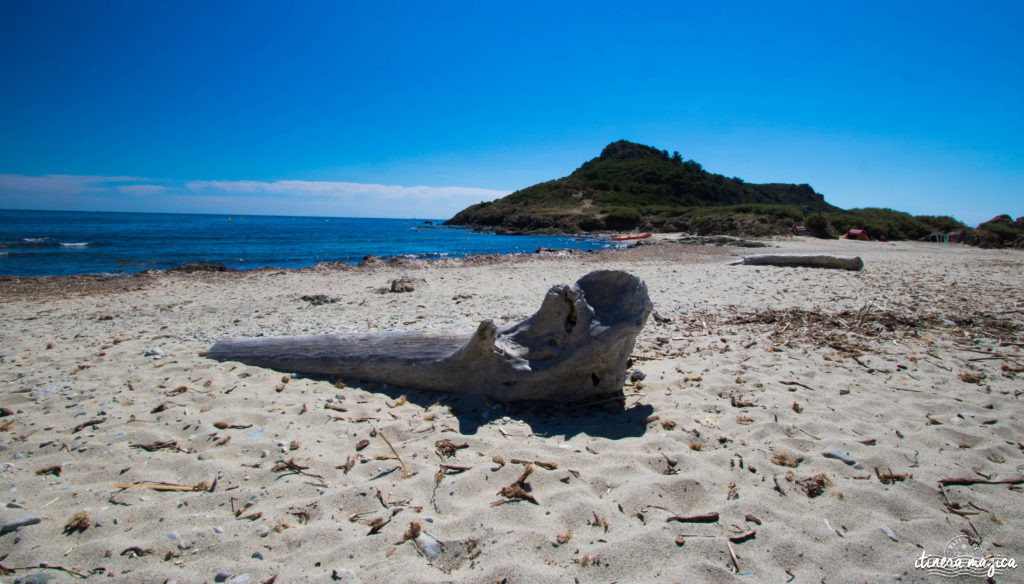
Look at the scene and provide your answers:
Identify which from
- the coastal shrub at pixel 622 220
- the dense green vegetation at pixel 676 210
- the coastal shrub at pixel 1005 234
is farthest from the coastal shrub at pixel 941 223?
the coastal shrub at pixel 622 220

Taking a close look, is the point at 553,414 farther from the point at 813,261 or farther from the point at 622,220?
the point at 622,220

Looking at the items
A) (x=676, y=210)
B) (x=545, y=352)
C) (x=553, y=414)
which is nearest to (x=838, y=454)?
(x=553, y=414)

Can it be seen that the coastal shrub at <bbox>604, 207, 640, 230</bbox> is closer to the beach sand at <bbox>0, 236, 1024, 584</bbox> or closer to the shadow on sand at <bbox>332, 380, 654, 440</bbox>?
the beach sand at <bbox>0, 236, 1024, 584</bbox>

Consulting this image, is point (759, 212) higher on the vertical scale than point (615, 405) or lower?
higher

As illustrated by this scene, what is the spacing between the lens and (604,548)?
7.54 ft

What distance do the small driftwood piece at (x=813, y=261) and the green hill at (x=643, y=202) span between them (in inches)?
927

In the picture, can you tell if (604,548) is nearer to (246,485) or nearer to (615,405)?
(615,405)

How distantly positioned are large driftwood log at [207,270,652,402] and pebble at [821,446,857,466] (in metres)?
1.60

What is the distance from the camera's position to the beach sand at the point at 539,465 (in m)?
2.25

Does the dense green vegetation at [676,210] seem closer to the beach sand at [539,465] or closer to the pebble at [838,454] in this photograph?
the beach sand at [539,465]

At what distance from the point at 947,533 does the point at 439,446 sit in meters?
3.10

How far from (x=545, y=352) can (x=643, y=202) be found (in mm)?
76524

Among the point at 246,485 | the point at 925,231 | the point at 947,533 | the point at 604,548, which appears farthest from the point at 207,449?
the point at 925,231

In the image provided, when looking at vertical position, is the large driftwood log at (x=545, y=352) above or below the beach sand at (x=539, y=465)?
above
